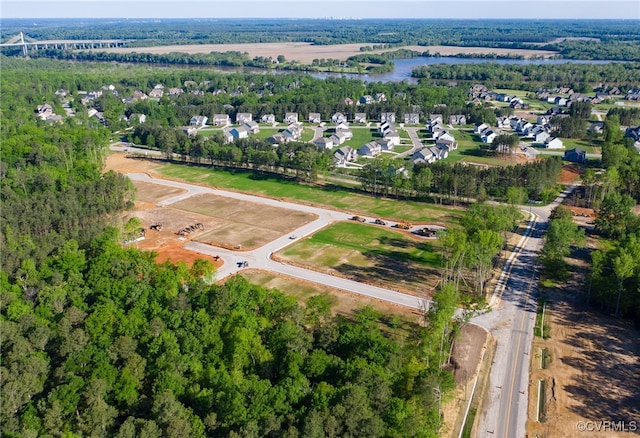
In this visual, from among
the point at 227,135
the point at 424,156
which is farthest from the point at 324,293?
the point at 227,135

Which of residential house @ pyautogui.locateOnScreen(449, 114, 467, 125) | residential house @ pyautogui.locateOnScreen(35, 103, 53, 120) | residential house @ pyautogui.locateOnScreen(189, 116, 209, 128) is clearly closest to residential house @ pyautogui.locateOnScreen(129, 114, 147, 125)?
residential house @ pyautogui.locateOnScreen(189, 116, 209, 128)

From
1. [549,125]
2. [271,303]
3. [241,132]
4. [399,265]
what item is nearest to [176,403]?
[271,303]

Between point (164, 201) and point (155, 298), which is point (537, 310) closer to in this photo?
point (155, 298)

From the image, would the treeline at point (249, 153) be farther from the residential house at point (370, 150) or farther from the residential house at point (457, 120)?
the residential house at point (457, 120)

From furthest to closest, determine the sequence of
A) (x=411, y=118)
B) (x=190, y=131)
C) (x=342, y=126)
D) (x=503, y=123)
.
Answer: (x=411, y=118)
(x=503, y=123)
(x=342, y=126)
(x=190, y=131)

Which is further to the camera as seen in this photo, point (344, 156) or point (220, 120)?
point (220, 120)

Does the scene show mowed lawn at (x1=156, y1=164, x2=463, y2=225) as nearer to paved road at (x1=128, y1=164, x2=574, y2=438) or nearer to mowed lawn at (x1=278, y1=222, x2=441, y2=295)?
paved road at (x1=128, y1=164, x2=574, y2=438)

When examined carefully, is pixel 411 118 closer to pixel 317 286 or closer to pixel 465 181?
pixel 465 181
